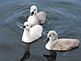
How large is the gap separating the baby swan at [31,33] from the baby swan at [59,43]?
473mm

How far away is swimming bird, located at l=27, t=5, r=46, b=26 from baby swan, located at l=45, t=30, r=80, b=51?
A: 100cm

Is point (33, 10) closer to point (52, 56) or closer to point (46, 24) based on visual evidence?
point (46, 24)

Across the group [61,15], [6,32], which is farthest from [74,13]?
[6,32]

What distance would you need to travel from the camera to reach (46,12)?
35.6ft

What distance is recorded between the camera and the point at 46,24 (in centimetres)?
1027

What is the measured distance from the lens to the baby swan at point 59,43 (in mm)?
9336

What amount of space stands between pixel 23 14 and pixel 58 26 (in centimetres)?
122

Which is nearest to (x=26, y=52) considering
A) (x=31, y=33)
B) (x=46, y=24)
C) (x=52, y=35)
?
(x=31, y=33)

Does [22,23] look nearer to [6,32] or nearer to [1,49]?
[6,32]

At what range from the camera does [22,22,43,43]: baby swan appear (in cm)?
955

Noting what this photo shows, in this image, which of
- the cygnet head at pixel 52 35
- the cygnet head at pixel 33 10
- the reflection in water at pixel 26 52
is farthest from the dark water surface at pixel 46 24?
the cygnet head at pixel 33 10

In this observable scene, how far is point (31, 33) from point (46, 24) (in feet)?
2.34

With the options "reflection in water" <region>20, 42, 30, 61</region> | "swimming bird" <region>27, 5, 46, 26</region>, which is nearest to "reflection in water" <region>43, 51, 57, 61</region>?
"reflection in water" <region>20, 42, 30, 61</region>

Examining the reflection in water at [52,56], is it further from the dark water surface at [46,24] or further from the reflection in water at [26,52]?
the reflection in water at [26,52]
